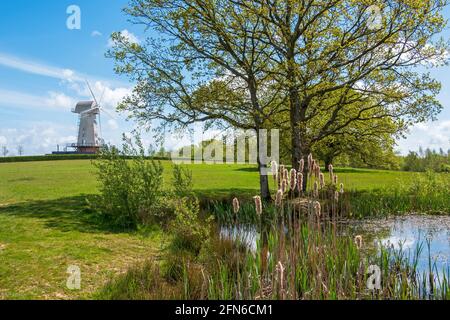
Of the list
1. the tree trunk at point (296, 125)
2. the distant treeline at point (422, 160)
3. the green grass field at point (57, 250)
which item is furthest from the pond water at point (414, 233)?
the distant treeline at point (422, 160)

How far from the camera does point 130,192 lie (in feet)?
41.3

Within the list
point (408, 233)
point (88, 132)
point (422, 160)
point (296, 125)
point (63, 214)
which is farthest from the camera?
point (88, 132)

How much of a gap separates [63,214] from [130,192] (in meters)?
3.40

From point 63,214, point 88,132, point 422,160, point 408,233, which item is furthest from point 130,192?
point 88,132

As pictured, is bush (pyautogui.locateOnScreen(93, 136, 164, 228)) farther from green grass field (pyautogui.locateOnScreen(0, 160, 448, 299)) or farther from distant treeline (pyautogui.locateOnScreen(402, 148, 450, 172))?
distant treeline (pyautogui.locateOnScreen(402, 148, 450, 172))

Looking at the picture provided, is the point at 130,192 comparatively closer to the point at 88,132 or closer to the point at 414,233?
the point at 414,233

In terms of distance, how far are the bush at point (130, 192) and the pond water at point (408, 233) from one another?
286 centimetres

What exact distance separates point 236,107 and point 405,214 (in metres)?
9.38

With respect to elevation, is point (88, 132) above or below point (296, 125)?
above

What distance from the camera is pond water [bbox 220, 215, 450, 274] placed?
30.2 feet

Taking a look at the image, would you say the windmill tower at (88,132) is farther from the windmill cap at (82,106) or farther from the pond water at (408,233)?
the pond water at (408,233)

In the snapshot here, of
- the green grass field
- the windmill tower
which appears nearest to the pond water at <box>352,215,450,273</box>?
the green grass field
